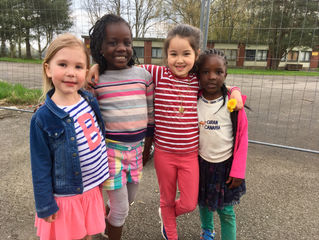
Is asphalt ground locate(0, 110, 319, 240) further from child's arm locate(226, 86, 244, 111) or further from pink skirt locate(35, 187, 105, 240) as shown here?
child's arm locate(226, 86, 244, 111)

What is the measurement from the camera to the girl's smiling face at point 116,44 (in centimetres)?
171

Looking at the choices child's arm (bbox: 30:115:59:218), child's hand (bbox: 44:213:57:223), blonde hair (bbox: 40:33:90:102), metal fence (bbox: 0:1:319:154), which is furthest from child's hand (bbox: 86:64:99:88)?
metal fence (bbox: 0:1:319:154)

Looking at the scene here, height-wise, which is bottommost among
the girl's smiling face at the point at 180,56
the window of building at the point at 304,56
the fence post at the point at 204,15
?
the girl's smiling face at the point at 180,56

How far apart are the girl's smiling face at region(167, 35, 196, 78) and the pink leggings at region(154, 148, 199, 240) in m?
0.61

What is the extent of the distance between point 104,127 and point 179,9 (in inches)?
107

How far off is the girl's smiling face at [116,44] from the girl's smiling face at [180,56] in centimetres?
31

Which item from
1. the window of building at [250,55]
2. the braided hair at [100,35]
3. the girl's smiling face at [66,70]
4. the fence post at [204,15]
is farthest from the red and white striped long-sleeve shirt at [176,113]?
the window of building at [250,55]

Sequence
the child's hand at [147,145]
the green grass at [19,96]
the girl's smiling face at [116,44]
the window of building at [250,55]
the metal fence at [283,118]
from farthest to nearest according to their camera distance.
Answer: the green grass at [19,96]
the metal fence at [283,118]
the window of building at [250,55]
the child's hand at [147,145]
the girl's smiling face at [116,44]

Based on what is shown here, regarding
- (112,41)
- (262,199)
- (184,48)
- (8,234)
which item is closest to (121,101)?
(112,41)

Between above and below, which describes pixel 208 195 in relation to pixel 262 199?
above

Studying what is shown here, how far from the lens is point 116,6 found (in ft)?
12.0

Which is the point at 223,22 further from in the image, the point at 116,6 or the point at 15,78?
the point at 15,78

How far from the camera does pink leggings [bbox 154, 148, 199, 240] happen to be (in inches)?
74.2

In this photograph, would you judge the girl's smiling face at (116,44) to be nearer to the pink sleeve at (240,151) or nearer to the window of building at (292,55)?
the pink sleeve at (240,151)
